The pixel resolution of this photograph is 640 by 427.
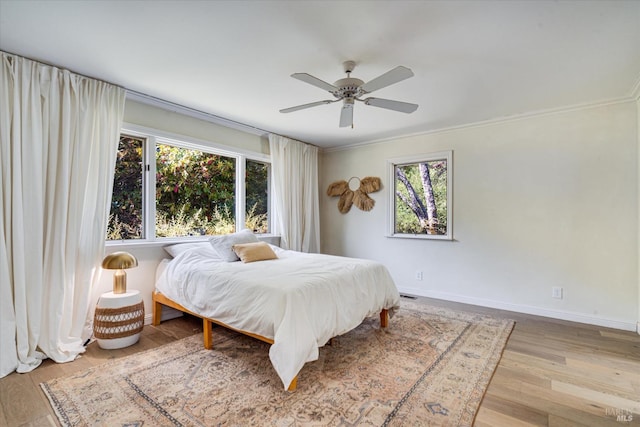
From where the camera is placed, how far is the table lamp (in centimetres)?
258

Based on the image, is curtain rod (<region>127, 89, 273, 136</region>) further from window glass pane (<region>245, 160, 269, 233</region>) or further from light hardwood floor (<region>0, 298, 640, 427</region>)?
light hardwood floor (<region>0, 298, 640, 427</region>)

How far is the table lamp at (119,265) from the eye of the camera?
8.48ft

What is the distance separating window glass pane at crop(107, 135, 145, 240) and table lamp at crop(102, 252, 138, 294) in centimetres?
51

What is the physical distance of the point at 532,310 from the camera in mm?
3547

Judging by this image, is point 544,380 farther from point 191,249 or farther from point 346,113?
point 191,249

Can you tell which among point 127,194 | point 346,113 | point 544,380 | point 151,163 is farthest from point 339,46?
point 544,380

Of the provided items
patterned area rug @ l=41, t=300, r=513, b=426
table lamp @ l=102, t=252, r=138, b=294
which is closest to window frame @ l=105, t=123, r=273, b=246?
table lamp @ l=102, t=252, r=138, b=294

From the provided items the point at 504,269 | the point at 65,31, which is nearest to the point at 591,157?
the point at 504,269

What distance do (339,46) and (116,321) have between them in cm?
286

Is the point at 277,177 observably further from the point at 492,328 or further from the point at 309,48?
the point at 492,328

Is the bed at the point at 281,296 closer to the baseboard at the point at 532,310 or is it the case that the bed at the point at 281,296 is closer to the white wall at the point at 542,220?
the baseboard at the point at 532,310

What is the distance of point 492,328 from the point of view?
3.07 metres

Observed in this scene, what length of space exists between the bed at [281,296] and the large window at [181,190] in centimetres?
47

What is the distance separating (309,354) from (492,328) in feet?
7.01
